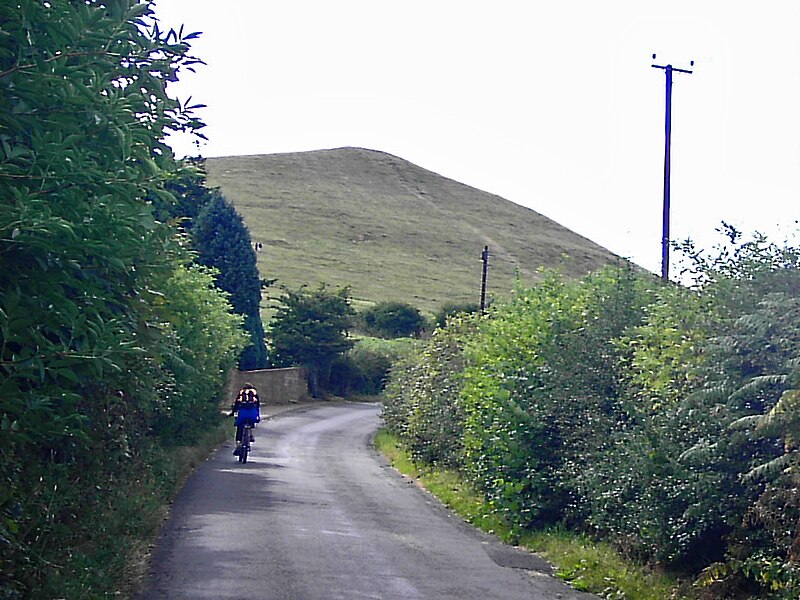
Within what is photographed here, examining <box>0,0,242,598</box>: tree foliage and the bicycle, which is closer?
<box>0,0,242,598</box>: tree foliage

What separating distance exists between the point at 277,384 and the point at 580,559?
138 ft

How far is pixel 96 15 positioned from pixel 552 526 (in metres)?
11.0

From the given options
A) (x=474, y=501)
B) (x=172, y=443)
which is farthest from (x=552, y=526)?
(x=172, y=443)

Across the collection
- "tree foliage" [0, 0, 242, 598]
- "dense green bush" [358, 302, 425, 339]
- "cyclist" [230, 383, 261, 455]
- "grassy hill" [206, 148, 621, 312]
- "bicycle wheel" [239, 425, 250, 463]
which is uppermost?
"grassy hill" [206, 148, 621, 312]

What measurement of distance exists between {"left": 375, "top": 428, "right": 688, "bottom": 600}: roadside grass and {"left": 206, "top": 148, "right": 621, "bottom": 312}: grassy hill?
196 feet

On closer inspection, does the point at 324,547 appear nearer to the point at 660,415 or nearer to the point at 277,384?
the point at 660,415

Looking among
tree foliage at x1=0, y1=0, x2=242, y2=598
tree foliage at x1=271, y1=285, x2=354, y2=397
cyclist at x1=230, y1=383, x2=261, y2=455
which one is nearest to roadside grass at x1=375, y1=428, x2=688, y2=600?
tree foliage at x1=0, y1=0, x2=242, y2=598

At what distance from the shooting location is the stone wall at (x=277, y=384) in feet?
164

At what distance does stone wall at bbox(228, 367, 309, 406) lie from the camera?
4992 cm

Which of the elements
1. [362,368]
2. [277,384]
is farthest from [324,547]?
[362,368]

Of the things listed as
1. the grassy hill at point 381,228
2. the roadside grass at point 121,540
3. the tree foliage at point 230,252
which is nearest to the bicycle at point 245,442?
the roadside grass at point 121,540

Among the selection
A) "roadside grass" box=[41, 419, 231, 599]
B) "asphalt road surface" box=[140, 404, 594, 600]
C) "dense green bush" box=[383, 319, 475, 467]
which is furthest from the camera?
"dense green bush" box=[383, 319, 475, 467]

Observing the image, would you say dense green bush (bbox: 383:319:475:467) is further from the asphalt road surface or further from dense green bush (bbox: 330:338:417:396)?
dense green bush (bbox: 330:338:417:396)

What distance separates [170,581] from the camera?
10836 millimetres
